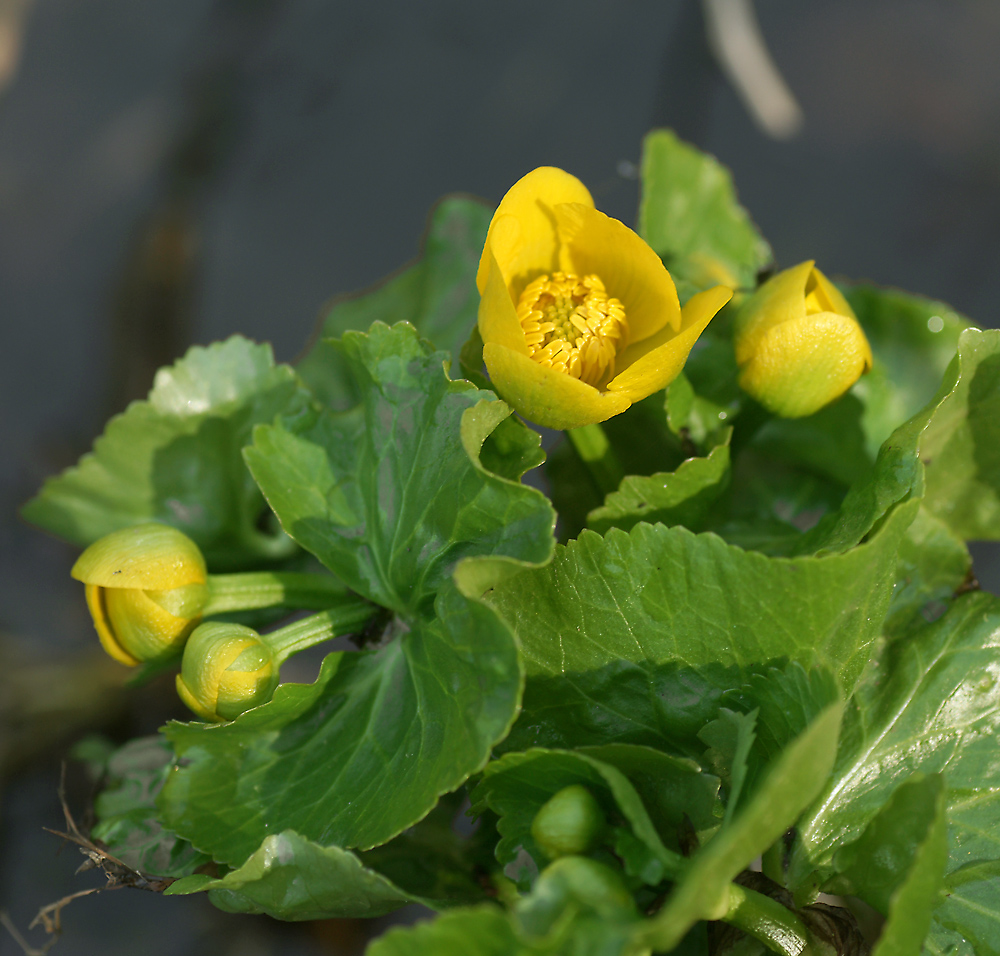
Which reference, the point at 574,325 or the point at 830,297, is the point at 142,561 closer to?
the point at 574,325

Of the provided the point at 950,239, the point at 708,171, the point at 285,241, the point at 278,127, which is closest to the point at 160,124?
the point at 278,127

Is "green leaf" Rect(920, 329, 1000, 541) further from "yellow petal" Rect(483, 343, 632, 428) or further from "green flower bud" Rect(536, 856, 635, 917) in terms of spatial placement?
"green flower bud" Rect(536, 856, 635, 917)

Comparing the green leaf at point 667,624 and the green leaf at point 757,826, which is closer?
the green leaf at point 757,826

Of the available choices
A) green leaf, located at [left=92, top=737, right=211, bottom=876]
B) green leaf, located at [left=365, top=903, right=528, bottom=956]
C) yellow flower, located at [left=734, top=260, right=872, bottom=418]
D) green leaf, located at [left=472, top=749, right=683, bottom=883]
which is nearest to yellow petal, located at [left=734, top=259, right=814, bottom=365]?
yellow flower, located at [left=734, top=260, right=872, bottom=418]

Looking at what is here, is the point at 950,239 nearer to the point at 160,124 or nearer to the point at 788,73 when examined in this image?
the point at 788,73

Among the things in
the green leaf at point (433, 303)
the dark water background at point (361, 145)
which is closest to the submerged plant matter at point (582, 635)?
the green leaf at point (433, 303)

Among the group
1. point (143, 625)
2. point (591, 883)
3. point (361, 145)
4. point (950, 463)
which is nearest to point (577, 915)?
point (591, 883)

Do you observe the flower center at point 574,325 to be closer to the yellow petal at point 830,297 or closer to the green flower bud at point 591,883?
the yellow petal at point 830,297
